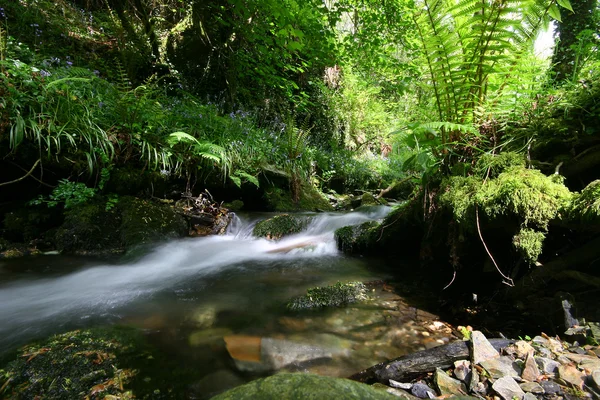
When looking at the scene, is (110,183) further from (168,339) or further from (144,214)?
(168,339)

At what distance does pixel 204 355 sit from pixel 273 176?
15.2 feet

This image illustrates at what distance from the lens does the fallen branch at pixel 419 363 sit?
145cm

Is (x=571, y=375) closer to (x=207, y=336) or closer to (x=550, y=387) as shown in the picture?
(x=550, y=387)

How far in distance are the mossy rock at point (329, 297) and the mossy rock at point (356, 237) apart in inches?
49.2

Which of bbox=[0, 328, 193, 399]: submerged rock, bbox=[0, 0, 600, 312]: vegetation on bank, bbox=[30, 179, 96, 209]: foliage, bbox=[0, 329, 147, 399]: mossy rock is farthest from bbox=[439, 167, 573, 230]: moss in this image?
bbox=[30, 179, 96, 209]: foliage

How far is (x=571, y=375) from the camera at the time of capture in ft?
4.03

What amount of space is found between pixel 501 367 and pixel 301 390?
3.26ft

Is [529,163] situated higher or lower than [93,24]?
lower

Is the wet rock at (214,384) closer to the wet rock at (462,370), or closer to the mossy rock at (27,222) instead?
the wet rock at (462,370)

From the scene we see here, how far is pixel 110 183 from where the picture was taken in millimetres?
4086

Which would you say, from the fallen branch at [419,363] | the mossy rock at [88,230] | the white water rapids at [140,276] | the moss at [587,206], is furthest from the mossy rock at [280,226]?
the moss at [587,206]

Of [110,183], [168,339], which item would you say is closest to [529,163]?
[168,339]

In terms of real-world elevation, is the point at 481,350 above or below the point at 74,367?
above

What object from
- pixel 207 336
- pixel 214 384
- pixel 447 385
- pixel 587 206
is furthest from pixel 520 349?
pixel 207 336
